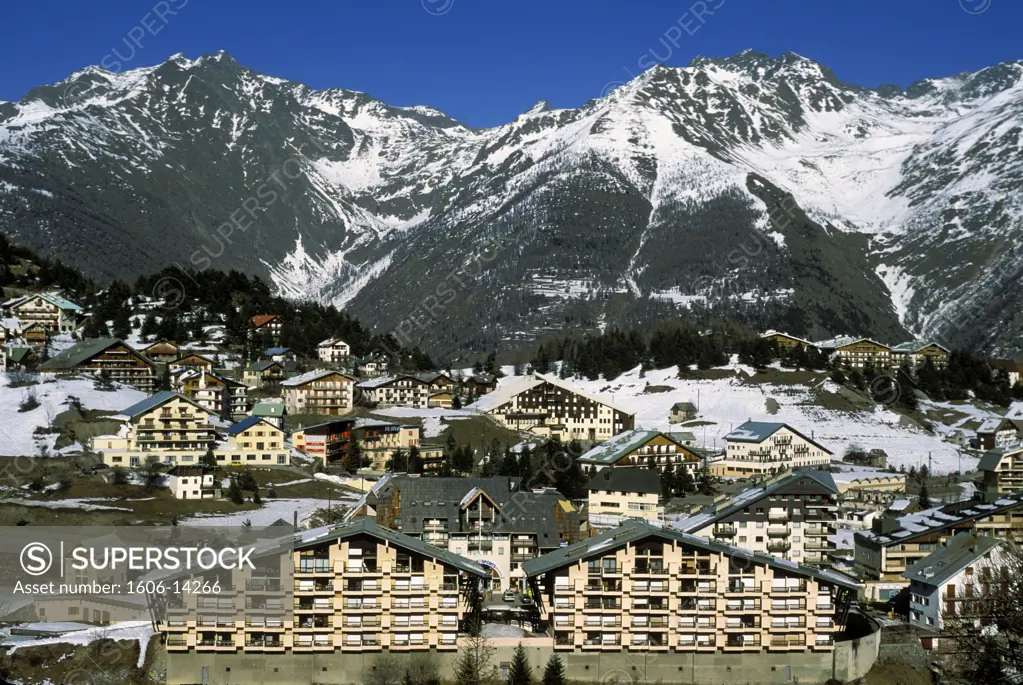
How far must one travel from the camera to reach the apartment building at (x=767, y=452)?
92062 millimetres

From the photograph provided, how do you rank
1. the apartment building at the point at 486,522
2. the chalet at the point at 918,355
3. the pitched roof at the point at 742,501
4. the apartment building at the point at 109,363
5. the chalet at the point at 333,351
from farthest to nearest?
the chalet at the point at 918,355
the chalet at the point at 333,351
the apartment building at the point at 109,363
the pitched roof at the point at 742,501
the apartment building at the point at 486,522

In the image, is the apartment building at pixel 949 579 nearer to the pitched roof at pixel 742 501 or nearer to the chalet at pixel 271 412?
the pitched roof at pixel 742 501

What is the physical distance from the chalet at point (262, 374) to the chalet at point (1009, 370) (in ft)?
219

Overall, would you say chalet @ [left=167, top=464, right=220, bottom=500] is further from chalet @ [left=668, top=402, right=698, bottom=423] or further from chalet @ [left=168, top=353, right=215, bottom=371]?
chalet @ [left=668, top=402, right=698, bottom=423]

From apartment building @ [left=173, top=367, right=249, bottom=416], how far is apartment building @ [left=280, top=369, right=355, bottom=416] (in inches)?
163

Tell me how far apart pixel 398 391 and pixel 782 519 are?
172 ft

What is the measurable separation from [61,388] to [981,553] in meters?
55.0

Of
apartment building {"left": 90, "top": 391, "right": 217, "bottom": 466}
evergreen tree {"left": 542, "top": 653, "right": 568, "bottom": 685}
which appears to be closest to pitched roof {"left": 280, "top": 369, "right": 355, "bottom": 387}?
apartment building {"left": 90, "top": 391, "right": 217, "bottom": 466}

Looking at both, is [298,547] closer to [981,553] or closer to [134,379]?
[981,553]

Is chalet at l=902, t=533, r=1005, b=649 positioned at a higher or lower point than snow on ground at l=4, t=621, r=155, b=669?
higher

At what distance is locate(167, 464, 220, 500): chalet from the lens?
7038cm

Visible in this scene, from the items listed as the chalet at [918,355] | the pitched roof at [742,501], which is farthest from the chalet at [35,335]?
the chalet at [918,355]

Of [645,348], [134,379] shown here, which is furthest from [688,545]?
[645,348]

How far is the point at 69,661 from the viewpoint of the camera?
4631 cm
